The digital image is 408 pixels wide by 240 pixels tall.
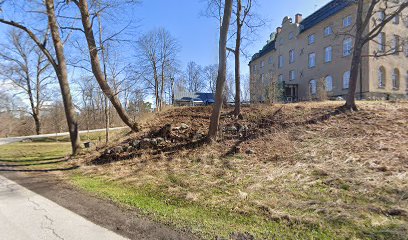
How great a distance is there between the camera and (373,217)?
4.00 metres

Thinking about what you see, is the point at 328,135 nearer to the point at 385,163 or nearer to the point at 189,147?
the point at 385,163

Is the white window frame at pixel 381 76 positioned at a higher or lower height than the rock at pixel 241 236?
higher

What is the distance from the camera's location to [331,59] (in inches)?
1146

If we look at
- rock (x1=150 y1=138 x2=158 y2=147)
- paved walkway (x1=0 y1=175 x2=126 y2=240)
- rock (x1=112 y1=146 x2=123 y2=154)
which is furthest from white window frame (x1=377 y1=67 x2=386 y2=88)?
paved walkway (x1=0 y1=175 x2=126 y2=240)

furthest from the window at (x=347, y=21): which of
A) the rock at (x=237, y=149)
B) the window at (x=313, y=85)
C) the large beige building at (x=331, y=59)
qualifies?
the rock at (x=237, y=149)

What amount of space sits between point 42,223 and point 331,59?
32.1 metres

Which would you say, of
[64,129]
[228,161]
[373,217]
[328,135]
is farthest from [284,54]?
[64,129]

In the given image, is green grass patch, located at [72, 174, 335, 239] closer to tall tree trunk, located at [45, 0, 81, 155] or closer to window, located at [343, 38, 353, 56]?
tall tree trunk, located at [45, 0, 81, 155]

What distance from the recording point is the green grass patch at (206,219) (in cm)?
367

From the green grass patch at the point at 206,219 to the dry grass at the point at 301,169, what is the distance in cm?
18

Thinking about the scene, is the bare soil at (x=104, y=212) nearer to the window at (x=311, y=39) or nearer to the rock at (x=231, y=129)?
the rock at (x=231, y=129)

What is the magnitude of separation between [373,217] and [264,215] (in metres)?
1.75

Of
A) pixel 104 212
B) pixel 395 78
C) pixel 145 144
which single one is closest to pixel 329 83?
pixel 395 78

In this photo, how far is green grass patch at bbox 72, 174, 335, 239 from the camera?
12.0ft
